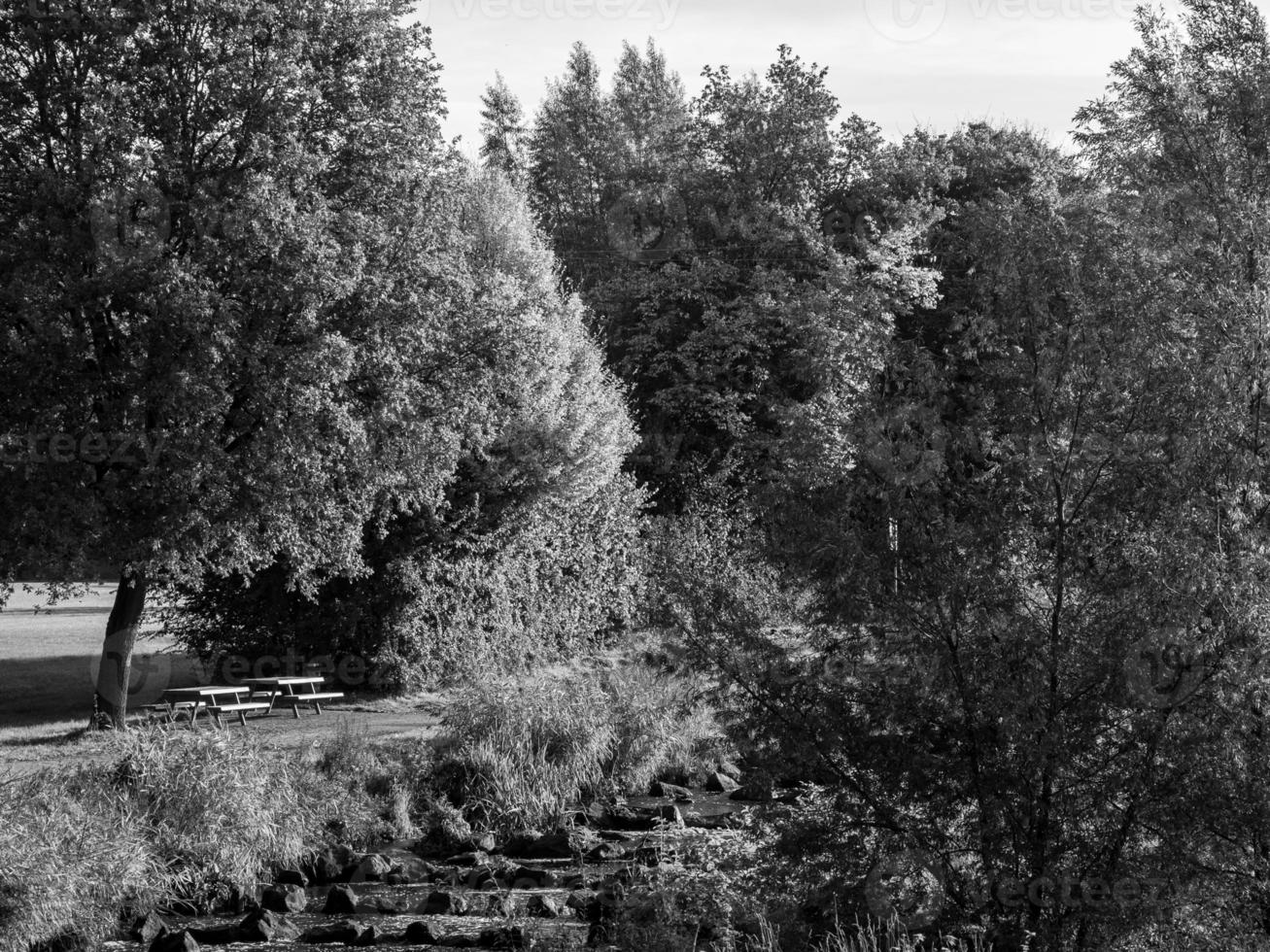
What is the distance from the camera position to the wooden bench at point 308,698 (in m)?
22.3

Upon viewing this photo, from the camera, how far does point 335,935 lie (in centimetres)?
1308

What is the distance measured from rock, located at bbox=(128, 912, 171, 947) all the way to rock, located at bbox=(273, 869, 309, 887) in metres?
1.81

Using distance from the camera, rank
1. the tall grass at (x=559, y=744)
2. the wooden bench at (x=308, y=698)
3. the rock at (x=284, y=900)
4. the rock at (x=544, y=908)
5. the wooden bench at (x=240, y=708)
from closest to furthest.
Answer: the rock at (x=284, y=900) < the rock at (x=544, y=908) < the tall grass at (x=559, y=744) < the wooden bench at (x=240, y=708) < the wooden bench at (x=308, y=698)

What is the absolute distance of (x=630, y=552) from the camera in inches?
1268

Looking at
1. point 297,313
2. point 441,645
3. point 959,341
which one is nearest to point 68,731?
point 297,313

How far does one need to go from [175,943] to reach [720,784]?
34.0 ft

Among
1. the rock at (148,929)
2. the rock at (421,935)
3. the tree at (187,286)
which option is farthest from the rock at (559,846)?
→ the tree at (187,286)

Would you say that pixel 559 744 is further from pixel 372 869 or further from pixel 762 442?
pixel 762 442

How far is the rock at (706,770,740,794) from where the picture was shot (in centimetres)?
2084

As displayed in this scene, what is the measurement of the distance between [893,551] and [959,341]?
215 centimetres

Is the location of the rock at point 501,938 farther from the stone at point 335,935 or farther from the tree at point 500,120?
the tree at point 500,120

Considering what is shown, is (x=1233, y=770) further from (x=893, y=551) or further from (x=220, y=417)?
(x=220, y=417)

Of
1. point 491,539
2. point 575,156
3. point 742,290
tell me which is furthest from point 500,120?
point 491,539

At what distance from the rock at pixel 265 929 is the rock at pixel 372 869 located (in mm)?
1953
